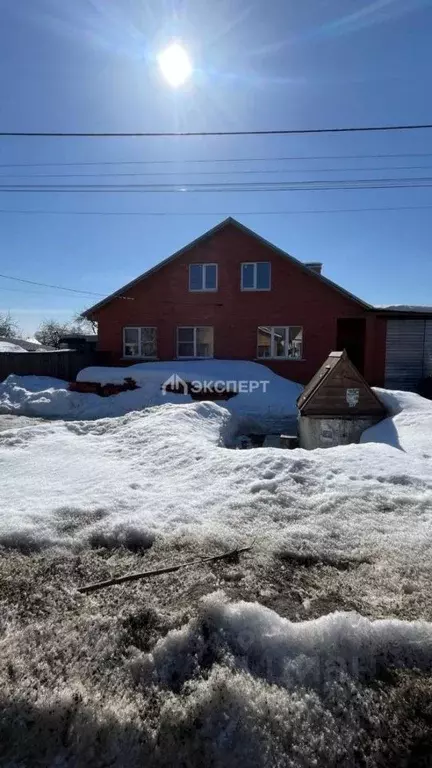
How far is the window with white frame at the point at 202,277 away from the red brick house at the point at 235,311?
1.7 inches

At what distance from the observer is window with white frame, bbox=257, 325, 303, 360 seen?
16.0m

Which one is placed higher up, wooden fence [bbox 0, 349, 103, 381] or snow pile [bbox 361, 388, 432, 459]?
wooden fence [bbox 0, 349, 103, 381]

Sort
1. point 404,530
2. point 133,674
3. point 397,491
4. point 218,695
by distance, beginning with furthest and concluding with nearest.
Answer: point 397,491 → point 404,530 → point 133,674 → point 218,695

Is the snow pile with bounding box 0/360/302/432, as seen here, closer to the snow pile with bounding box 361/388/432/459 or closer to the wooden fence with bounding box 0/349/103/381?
the wooden fence with bounding box 0/349/103/381

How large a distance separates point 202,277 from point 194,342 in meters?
2.78

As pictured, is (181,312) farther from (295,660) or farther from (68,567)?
(295,660)

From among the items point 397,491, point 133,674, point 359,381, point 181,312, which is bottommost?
point 133,674

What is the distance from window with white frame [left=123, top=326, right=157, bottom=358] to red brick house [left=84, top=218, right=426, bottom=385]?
0.04m

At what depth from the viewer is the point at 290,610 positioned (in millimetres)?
2367

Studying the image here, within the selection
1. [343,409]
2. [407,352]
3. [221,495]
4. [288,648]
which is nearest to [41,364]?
[343,409]

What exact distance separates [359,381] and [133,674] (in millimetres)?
6472

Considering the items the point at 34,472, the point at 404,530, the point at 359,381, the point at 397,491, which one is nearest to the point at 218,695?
the point at 404,530

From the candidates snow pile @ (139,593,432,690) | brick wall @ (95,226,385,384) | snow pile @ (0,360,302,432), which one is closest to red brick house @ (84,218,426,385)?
brick wall @ (95,226,385,384)

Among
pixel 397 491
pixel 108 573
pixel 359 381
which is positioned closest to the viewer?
pixel 108 573
